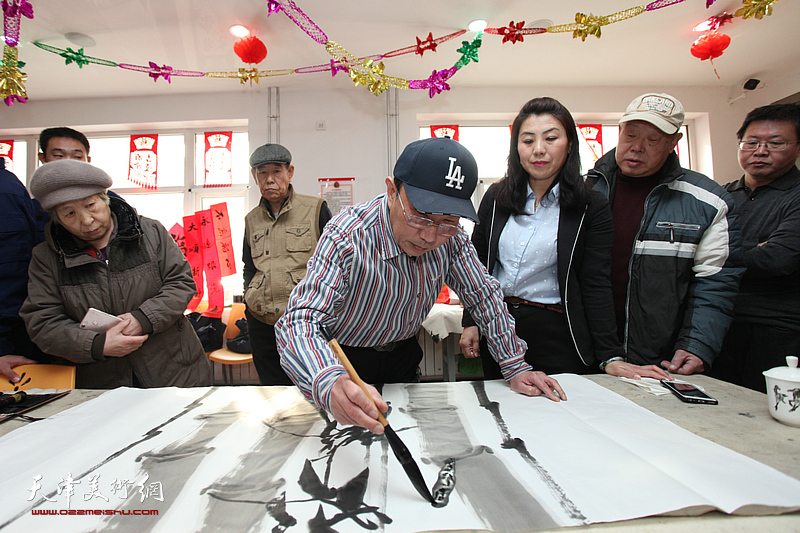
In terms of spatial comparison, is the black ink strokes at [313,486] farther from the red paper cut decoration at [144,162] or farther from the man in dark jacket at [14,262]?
the red paper cut decoration at [144,162]

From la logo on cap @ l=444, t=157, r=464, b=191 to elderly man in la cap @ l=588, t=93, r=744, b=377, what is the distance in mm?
790

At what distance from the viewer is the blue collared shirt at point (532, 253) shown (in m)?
1.25

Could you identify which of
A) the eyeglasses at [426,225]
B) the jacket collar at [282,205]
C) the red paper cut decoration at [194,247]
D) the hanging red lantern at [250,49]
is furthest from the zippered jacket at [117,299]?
the red paper cut decoration at [194,247]

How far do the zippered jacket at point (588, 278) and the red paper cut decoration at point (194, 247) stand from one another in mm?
3116

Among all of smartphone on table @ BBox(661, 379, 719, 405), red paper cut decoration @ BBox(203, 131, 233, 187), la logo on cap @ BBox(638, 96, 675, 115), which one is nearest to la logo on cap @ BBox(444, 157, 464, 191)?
smartphone on table @ BBox(661, 379, 719, 405)

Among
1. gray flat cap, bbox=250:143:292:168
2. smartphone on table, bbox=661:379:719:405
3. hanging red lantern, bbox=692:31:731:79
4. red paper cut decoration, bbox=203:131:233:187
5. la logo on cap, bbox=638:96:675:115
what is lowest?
smartphone on table, bbox=661:379:719:405

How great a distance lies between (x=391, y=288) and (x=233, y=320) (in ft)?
9.46

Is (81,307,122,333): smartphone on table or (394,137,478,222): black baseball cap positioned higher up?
(394,137,478,222): black baseball cap

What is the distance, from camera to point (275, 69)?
3.27 meters

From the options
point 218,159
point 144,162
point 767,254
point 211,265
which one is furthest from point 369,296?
point 144,162

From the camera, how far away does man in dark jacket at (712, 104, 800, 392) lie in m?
1.49

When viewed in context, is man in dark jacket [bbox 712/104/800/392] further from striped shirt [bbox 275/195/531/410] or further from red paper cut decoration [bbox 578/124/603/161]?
red paper cut decoration [bbox 578/124/603/161]

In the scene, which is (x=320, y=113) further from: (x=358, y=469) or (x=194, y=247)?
(x=358, y=469)

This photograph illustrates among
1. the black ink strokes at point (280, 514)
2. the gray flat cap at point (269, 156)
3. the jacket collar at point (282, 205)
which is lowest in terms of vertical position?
the black ink strokes at point (280, 514)
